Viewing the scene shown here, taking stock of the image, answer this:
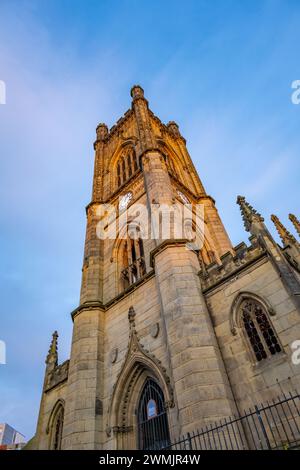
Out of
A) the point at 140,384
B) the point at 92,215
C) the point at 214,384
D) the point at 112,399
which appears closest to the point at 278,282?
the point at 214,384

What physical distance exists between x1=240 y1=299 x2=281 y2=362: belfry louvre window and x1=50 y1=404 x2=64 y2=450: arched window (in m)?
10.6

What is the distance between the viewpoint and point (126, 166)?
1024 inches

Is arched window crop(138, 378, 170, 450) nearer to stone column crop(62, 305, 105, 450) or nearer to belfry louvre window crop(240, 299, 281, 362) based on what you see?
stone column crop(62, 305, 105, 450)

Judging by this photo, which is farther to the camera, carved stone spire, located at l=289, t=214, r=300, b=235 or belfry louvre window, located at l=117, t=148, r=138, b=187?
belfry louvre window, located at l=117, t=148, r=138, b=187

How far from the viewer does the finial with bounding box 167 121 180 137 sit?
33.8 meters

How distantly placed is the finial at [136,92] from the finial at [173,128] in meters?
4.84

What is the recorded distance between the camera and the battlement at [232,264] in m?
11.5

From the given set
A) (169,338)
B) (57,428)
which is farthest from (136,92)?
(57,428)

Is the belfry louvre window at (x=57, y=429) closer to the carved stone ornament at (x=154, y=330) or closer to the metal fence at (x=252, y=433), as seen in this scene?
the carved stone ornament at (x=154, y=330)

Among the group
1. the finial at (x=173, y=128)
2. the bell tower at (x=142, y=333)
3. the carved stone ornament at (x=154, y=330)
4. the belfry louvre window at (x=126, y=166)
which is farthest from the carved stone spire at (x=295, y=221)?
the finial at (x=173, y=128)

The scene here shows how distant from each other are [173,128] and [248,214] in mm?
24803

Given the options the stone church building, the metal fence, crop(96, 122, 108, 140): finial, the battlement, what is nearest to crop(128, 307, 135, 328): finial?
the stone church building

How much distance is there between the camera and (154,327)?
41.2 feet
